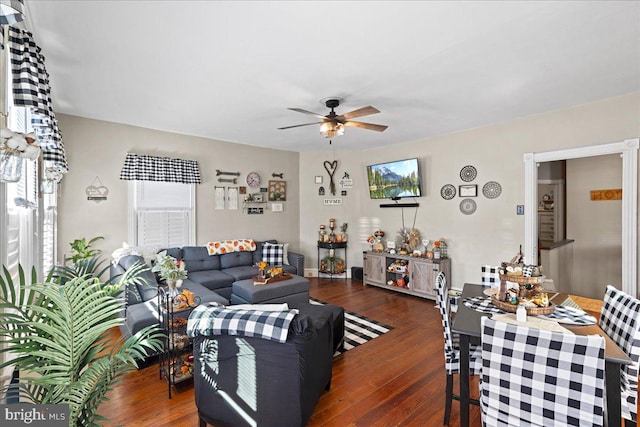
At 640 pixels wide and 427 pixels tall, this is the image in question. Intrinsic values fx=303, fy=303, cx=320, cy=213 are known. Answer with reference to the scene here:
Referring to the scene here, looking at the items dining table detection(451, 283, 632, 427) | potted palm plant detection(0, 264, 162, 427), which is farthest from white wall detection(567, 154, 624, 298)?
potted palm plant detection(0, 264, 162, 427)

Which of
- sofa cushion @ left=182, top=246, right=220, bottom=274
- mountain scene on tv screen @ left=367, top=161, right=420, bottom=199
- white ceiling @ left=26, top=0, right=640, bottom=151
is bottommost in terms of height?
sofa cushion @ left=182, top=246, right=220, bottom=274

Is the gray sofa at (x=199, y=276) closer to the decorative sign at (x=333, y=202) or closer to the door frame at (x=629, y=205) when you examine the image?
the decorative sign at (x=333, y=202)

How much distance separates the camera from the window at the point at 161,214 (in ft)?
15.2

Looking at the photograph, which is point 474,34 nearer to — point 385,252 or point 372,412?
point 372,412

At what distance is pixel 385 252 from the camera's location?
18.5ft

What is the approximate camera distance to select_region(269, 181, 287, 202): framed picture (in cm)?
620

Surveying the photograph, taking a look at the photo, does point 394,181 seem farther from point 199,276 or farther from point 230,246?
point 199,276

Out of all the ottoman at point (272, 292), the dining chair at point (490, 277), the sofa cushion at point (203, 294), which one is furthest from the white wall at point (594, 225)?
the sofa cushion at point (203, 294)

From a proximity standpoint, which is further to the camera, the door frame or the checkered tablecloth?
the door frame

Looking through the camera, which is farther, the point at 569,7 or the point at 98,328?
the point at 569,7

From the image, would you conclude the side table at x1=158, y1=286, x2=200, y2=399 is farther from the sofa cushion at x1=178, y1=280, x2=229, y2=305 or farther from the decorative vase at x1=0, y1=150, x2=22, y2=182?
the decorative vase at x1=0, y1=150, x2=22, y2=182

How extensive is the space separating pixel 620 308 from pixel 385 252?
3.74 meters

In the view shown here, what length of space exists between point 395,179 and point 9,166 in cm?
520

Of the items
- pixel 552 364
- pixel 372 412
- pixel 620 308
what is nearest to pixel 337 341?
pixel 372 412
